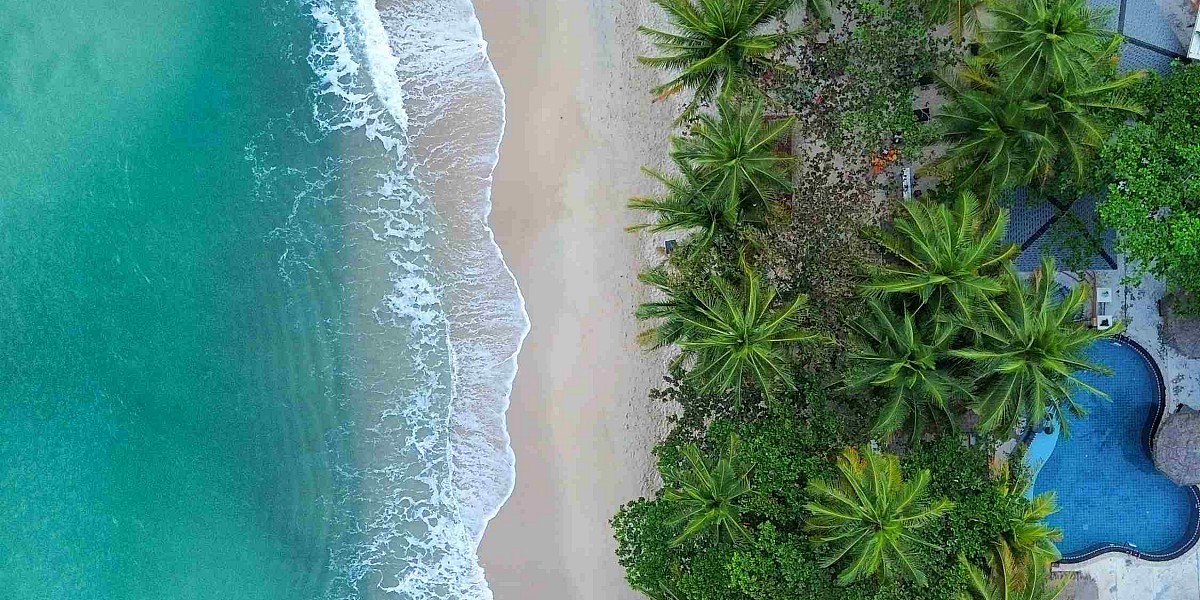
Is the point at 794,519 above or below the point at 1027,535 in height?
above

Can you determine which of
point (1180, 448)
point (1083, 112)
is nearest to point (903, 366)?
point (1083, 112)

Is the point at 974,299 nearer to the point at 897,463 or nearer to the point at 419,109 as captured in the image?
the point at 897,463

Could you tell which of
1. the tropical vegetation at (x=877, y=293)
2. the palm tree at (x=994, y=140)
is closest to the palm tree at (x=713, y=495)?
the tropical vegetation at (x=877, y=293)

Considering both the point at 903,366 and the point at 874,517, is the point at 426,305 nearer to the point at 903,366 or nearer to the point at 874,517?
the point at 903,366

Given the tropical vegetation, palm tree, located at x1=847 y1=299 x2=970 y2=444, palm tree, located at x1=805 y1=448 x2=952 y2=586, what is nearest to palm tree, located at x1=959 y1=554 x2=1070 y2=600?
the tropical vegetation

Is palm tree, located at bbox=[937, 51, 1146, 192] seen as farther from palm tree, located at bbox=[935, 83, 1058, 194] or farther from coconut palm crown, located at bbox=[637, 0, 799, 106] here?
coconut palm crown, located at bbox=[637, 0, 799, 106]

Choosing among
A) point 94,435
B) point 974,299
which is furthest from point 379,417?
point 974,299

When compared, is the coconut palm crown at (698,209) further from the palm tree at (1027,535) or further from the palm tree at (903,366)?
the palm tree at (1027,535)
